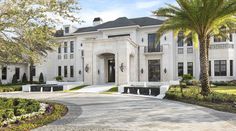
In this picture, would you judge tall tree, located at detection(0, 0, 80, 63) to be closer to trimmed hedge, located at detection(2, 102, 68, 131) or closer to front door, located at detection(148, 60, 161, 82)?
trimmed hedge, located at detection(2, 102, 68, 131)

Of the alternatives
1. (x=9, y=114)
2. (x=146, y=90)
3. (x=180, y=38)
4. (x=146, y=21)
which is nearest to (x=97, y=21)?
(x=146, y=21)

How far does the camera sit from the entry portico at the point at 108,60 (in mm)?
28562

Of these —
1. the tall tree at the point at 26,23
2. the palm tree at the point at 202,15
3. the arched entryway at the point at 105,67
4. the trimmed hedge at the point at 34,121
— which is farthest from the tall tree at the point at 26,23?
the arched entryway at the point at 105,67

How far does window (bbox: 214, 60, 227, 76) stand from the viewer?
3262 centimetres

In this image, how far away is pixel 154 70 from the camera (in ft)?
116

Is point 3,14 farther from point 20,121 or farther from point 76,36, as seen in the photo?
point 76,36

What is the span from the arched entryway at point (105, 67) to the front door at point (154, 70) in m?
5.19

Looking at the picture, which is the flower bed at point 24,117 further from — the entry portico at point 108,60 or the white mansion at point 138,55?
the white mansion at point 138,55

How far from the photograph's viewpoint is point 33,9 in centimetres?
1152

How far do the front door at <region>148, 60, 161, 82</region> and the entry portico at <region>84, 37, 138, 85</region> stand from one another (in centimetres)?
258

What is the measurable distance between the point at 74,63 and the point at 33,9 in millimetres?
29453

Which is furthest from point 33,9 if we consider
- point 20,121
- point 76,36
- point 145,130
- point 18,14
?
point 76,36

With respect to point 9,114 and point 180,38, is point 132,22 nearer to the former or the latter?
point 180,38

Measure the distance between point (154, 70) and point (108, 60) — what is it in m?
6.47
